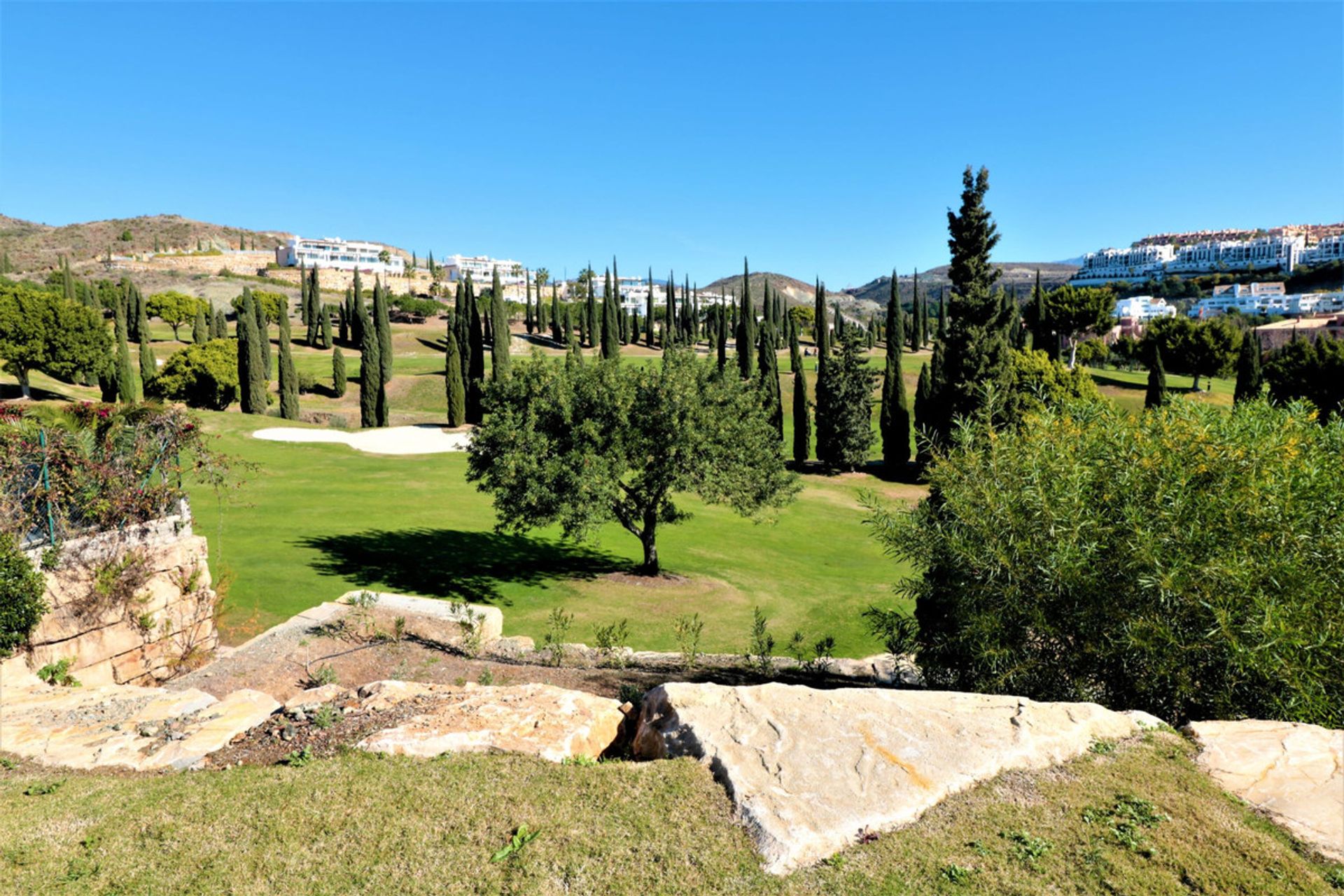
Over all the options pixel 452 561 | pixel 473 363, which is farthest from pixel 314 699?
pixel 473 363

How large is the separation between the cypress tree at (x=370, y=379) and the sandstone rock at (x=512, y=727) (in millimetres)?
53406

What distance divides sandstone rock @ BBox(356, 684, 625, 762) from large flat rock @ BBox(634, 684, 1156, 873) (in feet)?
2.22

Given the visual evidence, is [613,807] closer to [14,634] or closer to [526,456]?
[14,634]

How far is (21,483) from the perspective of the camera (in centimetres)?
1320

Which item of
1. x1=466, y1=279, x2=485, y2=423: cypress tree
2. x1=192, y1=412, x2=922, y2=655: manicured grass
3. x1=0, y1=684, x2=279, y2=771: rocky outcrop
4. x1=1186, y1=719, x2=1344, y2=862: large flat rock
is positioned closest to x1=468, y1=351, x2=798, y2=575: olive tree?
x1=192, y1=412, x2=922, y2=655: manicured grass

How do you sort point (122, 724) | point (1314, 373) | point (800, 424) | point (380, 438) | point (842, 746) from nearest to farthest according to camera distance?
1. point (842, 746)
2. point (122, 724)
3. point (380, 438)
4. point (800, 424)
5. point (1314, 373)

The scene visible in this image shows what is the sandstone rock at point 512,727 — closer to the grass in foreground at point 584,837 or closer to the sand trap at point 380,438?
the grass in foreground at point 584,837

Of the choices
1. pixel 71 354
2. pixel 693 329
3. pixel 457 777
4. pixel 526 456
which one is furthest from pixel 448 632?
pixel 693 329

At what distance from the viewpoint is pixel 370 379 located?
61062 mm

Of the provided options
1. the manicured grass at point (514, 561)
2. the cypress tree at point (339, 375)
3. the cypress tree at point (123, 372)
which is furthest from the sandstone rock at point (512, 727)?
the cypress tree at point (339, 375)

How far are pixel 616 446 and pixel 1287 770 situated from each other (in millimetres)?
17944

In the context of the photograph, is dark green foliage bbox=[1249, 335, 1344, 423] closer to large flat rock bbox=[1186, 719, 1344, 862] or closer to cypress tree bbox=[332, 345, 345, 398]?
large flat rock bbox=[1186, 719, 1344, 862]

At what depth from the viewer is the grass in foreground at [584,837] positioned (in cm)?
643

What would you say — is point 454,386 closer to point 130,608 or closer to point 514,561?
point 514,561
